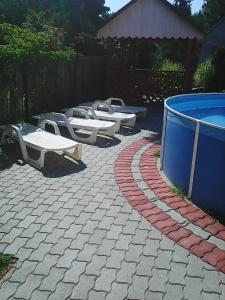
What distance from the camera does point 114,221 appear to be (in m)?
4.79

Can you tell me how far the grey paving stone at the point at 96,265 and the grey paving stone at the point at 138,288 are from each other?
0.41 m

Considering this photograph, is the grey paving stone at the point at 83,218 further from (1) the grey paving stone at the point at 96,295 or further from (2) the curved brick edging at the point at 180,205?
(1) the grey paving stone at the point at 96,295

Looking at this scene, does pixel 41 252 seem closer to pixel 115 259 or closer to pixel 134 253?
pixel 115 259

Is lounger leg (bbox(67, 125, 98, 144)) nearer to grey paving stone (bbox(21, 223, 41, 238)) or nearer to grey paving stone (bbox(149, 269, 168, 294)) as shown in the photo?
grey paving stone (bbox(21, 223, 41, 238))

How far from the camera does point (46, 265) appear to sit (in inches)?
149

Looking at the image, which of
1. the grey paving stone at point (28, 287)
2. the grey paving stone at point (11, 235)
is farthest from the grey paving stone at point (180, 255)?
the grey paving stone at point (11, 235)

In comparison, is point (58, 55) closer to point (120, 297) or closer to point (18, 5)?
point (120, 297)

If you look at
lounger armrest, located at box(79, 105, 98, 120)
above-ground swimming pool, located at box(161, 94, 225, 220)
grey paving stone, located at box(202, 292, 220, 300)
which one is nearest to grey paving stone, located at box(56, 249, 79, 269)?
grey paving stone, located at box(202, 292, 220, 300)

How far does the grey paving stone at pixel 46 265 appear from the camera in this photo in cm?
367

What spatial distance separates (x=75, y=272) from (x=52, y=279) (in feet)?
0.87

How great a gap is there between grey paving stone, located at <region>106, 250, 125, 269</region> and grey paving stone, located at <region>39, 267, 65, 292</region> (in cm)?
54

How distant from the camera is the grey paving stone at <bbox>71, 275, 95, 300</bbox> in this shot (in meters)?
3.35

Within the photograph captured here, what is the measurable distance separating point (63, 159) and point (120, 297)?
4.29 meters

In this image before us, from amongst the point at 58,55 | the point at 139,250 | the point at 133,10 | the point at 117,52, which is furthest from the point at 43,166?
the point at 117,52
